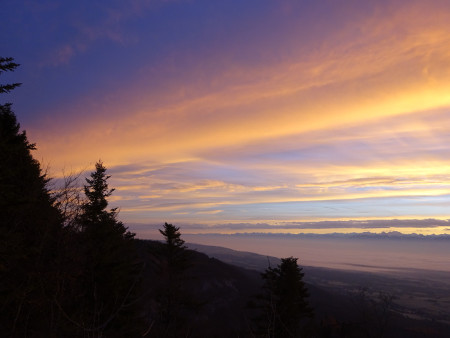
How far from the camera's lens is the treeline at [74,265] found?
15.2m

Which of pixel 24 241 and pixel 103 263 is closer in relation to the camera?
pixel 24 241

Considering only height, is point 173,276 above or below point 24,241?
below

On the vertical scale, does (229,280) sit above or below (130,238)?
below

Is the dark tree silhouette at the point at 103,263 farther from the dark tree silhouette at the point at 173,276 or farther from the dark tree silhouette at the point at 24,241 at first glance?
the dark tree silhouette at the point at 173,276

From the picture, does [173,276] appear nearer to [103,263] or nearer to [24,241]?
[103,263]

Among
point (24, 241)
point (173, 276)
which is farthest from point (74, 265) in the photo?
point (173, 276)

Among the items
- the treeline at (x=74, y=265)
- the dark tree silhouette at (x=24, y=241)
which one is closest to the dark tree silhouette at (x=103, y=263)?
the treeline at (x=74, y=265)

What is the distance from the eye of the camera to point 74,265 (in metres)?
21.6

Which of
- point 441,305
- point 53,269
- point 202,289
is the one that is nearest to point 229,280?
point 202,289

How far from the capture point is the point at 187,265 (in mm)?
36938

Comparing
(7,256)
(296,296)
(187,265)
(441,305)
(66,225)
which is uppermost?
(66,225)

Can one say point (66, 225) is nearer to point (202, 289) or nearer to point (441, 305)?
point (202, 289)

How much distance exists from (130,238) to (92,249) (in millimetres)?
6493

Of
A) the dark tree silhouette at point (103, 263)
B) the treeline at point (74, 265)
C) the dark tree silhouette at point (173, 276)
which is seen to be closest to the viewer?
the treeline at point (74, 265)
